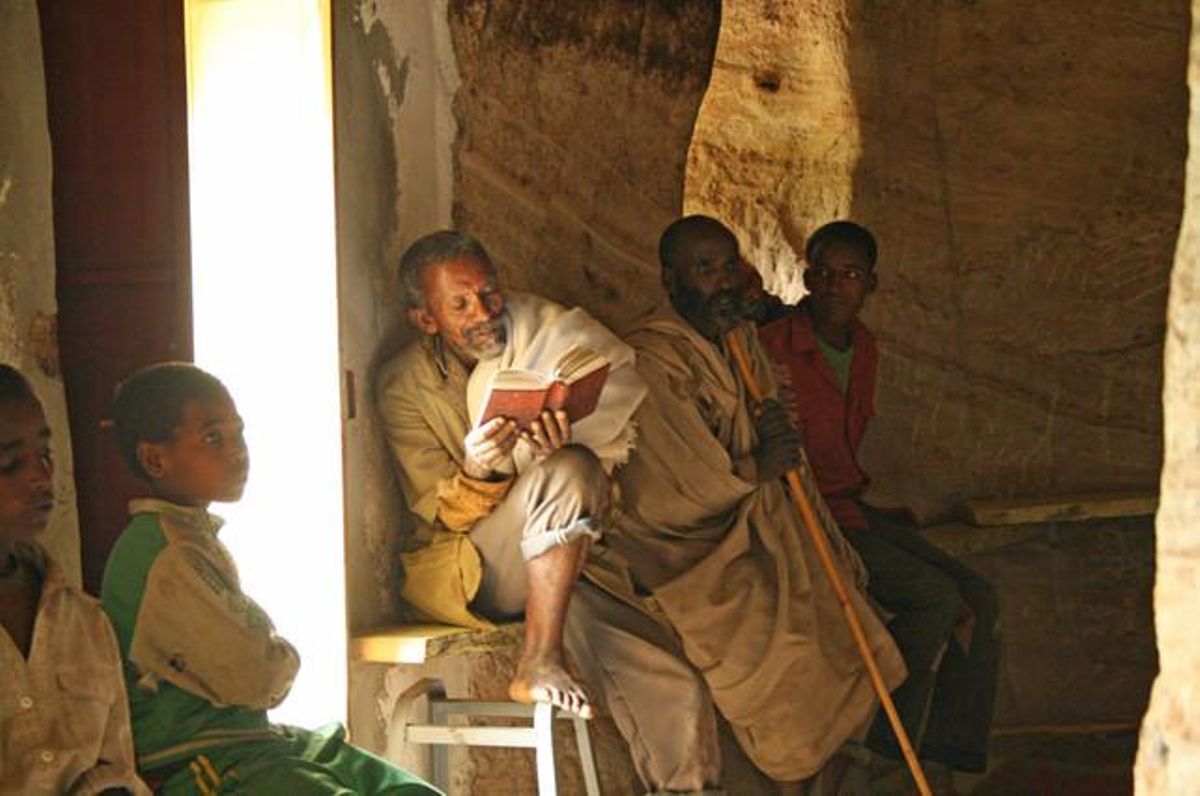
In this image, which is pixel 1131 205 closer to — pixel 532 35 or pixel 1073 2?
pixel 1073 2

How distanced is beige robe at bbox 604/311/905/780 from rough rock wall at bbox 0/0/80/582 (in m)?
1.73

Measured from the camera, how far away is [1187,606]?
136 inches

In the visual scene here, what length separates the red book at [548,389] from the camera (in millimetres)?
5715

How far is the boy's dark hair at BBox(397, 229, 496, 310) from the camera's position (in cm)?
617

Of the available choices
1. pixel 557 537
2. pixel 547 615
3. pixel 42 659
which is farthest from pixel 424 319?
pixel 42 659

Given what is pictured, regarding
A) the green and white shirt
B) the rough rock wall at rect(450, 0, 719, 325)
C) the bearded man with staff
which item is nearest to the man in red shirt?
the bearded man with staff

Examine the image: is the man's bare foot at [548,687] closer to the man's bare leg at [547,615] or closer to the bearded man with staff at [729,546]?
the man's bare leg at [547,615]

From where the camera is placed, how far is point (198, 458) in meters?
4.94

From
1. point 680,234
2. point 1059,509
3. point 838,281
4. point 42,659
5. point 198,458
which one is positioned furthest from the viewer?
point 1059,509

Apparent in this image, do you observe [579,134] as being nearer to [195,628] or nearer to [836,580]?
[836,580]

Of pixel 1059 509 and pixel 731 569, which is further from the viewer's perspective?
pixel 1059 509

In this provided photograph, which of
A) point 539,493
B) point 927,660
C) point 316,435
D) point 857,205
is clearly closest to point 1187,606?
Answer: point 539,493

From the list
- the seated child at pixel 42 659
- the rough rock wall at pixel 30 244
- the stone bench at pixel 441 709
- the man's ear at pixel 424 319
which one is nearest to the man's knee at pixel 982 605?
the stone bench at pixel 441 709

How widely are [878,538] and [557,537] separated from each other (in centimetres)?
177
